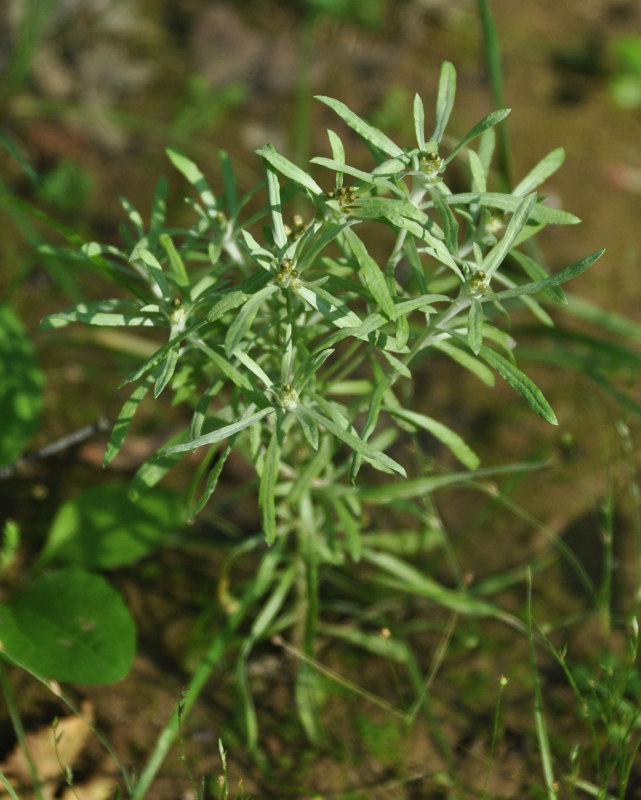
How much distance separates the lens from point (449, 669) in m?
2.49

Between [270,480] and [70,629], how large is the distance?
842mm

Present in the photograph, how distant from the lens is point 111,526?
2479mm

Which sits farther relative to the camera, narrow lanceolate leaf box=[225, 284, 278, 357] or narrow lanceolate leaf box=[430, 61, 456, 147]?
narrow lanceolate leaf box=[430, 61, 456, 147]

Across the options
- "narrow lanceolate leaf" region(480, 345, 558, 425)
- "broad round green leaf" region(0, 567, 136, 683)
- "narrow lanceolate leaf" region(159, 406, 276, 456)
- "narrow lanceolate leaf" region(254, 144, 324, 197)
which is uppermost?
"narrow lanceolate leaf" region(254, 144, 324, 197)

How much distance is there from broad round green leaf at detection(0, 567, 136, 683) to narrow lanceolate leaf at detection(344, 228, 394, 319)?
3.82 ft

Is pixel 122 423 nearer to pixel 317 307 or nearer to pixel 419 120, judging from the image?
pixel 317 307

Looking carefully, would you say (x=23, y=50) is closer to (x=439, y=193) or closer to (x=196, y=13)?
(x=196, y=13)

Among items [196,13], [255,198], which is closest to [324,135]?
[255,198]

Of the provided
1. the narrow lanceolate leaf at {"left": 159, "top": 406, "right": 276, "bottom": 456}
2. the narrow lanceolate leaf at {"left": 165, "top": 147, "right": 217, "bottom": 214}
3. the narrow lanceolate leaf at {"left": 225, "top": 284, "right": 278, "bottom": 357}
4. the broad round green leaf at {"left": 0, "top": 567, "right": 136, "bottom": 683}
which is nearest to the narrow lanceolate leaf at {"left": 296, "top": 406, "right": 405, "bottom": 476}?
the narrow lanceolate leaf at {"left": 159, "top": 406, "right": 276, "bottom": 456}

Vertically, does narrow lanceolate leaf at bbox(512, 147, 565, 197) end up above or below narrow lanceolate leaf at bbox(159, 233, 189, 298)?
above

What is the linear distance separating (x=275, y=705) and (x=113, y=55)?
3129 millimetres

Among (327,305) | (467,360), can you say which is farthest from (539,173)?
(327,305)

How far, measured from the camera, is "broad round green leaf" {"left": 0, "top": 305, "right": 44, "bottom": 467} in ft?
8.15

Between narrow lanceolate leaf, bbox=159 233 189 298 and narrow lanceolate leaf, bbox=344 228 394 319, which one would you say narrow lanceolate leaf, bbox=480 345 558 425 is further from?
narrow lanceolate leaf, bbox=159 233 189 298
